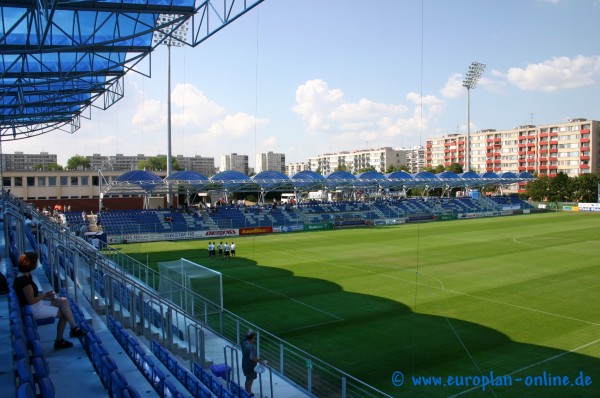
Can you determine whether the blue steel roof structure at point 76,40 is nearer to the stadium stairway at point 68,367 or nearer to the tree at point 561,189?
the stadium stairway at point 68,367

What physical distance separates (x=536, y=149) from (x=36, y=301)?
123 m

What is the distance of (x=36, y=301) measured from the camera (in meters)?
6.60

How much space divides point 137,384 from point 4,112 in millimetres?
32451

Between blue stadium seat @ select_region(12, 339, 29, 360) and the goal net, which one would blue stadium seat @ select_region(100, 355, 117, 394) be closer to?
blue stadium seat @ select_region(12, 339, 29, 360)

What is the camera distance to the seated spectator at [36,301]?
644cm

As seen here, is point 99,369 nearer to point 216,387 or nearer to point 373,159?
point 216,387

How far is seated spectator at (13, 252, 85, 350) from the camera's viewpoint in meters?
6.44

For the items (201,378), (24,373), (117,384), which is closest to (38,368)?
(24,373)

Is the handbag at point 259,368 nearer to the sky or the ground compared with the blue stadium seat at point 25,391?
nearer to the ground

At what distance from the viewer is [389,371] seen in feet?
39.7

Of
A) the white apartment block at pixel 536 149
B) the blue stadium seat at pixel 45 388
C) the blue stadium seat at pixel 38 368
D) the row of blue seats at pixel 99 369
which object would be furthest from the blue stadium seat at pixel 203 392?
the white apartment block at pixel 536 149

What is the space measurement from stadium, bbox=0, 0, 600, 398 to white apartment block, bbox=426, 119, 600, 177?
2880 inches

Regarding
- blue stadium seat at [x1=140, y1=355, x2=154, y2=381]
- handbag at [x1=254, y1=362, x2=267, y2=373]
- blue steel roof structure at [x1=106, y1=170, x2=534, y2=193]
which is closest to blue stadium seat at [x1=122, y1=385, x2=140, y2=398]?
blue stadium seat at [x1=140, y1=355, x2=154, y2=381]
